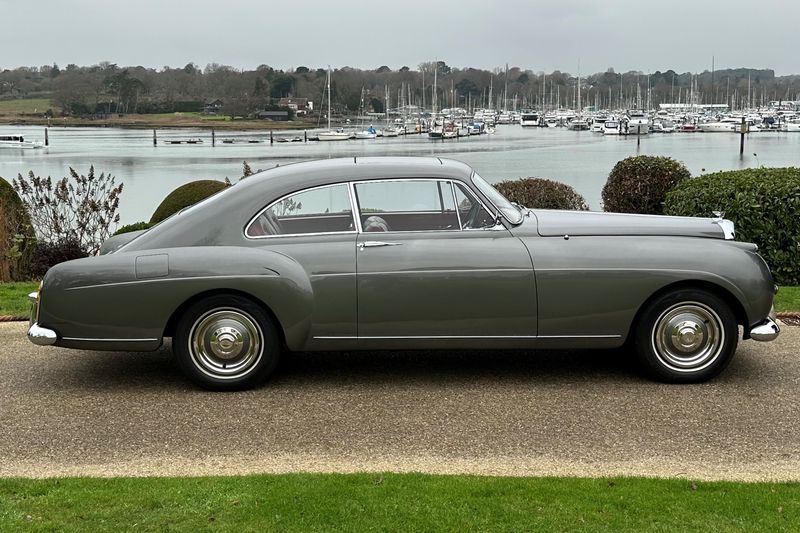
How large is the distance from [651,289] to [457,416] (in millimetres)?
1694

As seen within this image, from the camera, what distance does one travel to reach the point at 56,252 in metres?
15.2

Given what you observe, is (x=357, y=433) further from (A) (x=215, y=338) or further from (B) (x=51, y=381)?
(B) (x=51, y=381)

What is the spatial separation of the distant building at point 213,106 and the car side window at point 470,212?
452 feet

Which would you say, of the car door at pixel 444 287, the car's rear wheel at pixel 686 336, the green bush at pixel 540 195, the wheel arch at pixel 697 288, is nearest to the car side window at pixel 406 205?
the car door at pixel 444 287

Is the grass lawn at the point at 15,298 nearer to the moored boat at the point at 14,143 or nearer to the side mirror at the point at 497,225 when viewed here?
the side mirror at the point at 497,225

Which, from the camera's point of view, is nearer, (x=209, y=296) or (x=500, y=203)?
(x=209, y=296)

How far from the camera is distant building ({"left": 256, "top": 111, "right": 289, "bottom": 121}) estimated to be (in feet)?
437

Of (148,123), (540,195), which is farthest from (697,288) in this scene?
(148,123)

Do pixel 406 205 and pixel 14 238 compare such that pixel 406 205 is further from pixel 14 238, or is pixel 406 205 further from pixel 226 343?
Result: pixel 14 238

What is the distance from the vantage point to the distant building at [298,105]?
138 metres

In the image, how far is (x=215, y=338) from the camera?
665 centimetres

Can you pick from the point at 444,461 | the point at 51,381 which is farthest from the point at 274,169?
the point at 444,461

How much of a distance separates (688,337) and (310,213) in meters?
2.89

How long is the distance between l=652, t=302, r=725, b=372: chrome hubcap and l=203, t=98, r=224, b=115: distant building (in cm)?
13847
